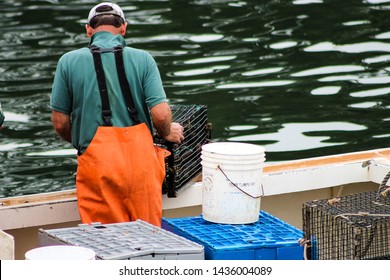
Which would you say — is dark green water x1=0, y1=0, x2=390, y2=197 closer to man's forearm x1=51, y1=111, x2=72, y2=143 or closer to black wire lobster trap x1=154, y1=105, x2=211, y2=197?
black wire lobster trap x1=154, y1=105, x2=211, y2=197

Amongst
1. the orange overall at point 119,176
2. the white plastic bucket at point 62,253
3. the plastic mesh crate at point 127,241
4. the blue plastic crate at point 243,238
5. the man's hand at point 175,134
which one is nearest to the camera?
the white plastic bucket at point 62,253

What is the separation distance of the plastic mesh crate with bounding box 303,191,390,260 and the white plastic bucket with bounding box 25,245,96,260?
54.9 inches

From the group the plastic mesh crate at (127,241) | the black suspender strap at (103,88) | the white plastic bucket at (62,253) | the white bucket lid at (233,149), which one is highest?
the black suspender strap at (103,88)

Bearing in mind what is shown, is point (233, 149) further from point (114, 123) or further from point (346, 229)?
point (346, 229)

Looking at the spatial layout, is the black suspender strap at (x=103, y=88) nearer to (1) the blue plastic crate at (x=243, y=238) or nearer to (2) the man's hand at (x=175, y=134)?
(2) the man's hand at (x=175, y=134)

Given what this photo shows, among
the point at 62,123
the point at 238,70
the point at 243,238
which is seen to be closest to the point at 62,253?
the point at 243,238

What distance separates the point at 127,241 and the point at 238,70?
11123 mm

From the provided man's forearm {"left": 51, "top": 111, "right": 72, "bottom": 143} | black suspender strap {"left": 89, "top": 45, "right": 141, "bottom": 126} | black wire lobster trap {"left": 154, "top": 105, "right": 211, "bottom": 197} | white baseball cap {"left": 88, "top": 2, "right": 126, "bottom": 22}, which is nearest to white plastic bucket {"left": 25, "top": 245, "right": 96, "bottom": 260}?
black suspender strap {"left": 89, "top": 45, "right": 141, "bottom": 126}

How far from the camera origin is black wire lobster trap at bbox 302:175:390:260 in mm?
5703

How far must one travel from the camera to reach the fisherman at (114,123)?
6.32m

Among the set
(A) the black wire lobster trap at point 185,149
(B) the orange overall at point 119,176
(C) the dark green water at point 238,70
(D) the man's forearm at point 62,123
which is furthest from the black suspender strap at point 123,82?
(C) the dark green water at point 238,70

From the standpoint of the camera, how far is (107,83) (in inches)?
251

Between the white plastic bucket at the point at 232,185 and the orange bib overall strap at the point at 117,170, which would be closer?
the white plastic bucket at the point at 232,185
